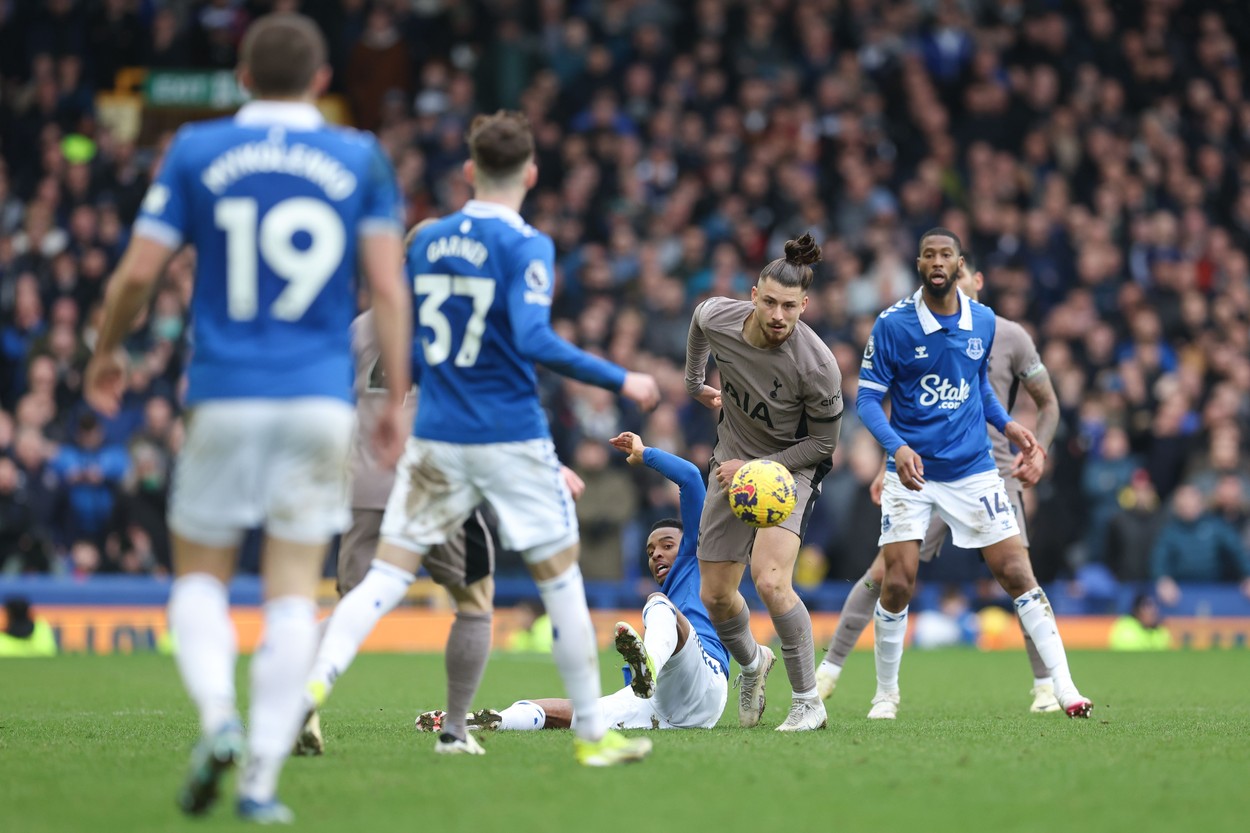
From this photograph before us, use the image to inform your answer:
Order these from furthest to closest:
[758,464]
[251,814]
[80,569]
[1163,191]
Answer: [1163,191], [80,569], [758,464], [251,814]

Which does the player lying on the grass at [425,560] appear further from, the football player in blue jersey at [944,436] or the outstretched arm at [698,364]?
the football player in blue jersey at [944,436]

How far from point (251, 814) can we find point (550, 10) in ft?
71.4

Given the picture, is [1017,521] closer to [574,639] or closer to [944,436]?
[944,436]

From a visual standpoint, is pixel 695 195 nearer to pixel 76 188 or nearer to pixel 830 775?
pixel 76 188

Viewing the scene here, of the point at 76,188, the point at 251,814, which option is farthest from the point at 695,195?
the point at 251,814

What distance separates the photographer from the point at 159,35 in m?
25.4

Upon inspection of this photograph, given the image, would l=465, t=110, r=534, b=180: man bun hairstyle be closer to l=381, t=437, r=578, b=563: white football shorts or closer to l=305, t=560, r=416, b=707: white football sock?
l=381, t=437, r=578, b=563: white football shorts

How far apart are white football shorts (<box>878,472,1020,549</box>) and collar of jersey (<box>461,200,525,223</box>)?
420 cm

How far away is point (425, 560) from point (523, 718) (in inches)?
71.1

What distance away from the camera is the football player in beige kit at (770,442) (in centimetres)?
930

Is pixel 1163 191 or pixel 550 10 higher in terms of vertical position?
pixel 550 10

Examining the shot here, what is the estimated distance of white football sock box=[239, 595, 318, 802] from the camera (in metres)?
5.63

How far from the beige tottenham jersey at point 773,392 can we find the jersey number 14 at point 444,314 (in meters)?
3.01

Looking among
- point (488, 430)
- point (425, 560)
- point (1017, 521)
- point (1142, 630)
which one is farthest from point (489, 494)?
point (1142, 630)
